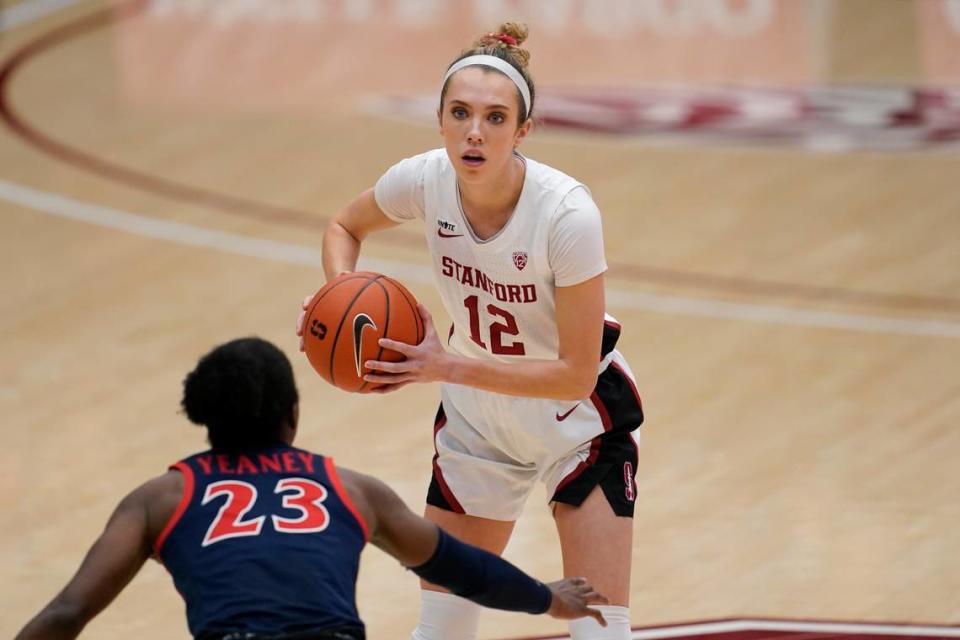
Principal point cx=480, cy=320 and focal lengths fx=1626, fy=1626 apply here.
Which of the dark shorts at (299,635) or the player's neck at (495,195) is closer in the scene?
the dark shorts at (299,635)

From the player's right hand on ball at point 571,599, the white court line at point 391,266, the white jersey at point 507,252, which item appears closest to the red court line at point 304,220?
the white court line at point 391,266

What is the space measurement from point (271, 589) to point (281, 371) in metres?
0.51

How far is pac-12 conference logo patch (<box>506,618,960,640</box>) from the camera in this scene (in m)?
5.76

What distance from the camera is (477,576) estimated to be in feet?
12.1

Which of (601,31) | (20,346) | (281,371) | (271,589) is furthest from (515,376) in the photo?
(601,31)

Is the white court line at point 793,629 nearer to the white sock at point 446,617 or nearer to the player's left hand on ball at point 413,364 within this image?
the white sock at point 446,617

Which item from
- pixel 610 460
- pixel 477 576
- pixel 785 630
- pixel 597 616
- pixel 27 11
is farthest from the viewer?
pixel 27 11

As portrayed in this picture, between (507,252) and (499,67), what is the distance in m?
0.50

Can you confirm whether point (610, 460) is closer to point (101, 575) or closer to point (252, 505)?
point (252, 505)

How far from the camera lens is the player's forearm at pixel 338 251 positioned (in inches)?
187

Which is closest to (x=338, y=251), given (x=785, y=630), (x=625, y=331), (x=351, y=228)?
(x=351, y=228)

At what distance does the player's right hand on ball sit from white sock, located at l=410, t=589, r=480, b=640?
720 millimetres

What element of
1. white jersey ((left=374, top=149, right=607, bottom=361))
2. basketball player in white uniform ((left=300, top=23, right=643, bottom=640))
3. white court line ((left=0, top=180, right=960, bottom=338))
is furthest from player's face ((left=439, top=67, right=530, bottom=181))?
white court line ((left=0, top=180, right=960, bottom=338))

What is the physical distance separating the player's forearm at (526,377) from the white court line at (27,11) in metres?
11.5
